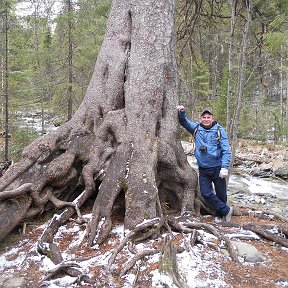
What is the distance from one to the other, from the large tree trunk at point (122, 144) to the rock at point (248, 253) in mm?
1249

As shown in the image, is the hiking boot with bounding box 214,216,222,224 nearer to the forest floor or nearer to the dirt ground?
the forest floor

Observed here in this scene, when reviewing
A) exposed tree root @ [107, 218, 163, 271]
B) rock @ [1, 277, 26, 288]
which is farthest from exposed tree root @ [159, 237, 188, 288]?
rock @ [1, 277, 26, 288]

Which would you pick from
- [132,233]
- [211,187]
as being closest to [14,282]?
[132,233]

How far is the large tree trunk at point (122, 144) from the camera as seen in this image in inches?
206

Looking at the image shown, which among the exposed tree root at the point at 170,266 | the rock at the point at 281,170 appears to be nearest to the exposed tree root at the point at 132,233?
the exposed tree root at the point at 170,266

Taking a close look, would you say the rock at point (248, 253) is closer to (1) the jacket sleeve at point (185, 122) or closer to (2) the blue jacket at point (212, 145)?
(2) the blue jacket at point (212, 145)

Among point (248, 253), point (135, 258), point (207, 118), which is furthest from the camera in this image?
point (207, 118)

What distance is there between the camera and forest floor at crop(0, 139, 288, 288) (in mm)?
3990

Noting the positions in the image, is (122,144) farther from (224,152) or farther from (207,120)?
(224,152)

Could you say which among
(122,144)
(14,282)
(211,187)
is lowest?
(14,282)

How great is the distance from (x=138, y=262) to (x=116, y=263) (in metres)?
0.27

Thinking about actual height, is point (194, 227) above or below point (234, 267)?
above

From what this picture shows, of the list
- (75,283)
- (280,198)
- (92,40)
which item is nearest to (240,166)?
(280,198)

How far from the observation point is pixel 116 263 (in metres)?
4.30
